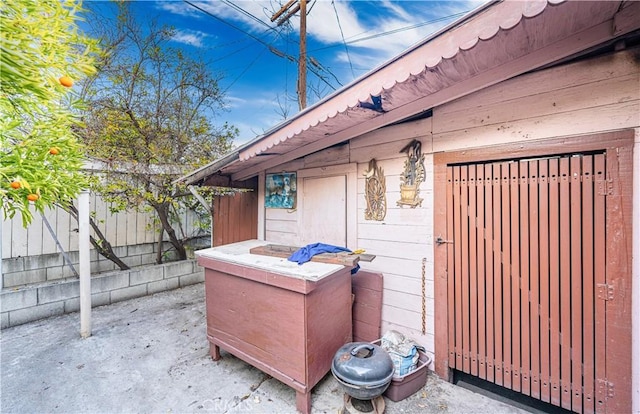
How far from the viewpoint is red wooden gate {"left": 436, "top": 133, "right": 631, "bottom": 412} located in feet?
5.94

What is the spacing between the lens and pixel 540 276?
6.80 ft

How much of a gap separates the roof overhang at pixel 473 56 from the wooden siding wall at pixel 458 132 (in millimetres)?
247

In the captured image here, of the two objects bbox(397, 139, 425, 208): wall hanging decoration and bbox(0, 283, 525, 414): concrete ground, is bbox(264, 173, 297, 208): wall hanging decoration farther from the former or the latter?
bbox(0, 283, 525, 414): concrete ground

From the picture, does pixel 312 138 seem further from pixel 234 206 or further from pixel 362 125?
pixel 234 206

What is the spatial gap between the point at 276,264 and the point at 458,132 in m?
Result: 2.06

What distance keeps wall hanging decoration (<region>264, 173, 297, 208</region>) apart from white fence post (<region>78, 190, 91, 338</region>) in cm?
227

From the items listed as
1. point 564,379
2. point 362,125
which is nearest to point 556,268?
point 564,379

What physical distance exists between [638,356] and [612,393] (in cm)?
32

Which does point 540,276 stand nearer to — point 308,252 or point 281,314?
point 308,252

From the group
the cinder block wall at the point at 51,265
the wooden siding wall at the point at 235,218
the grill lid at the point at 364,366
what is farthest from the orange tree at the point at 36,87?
the cinder block wall at the point at 51,265

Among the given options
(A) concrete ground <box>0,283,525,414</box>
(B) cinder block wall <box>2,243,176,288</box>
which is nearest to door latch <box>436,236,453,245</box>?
(A) concrete ground <box>0,283,525,414</box>

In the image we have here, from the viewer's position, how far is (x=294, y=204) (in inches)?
146

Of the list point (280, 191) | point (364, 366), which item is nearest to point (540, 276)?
point (364, 366)

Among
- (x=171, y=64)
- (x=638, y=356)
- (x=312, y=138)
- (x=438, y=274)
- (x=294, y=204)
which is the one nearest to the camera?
(x=638, y=356)
